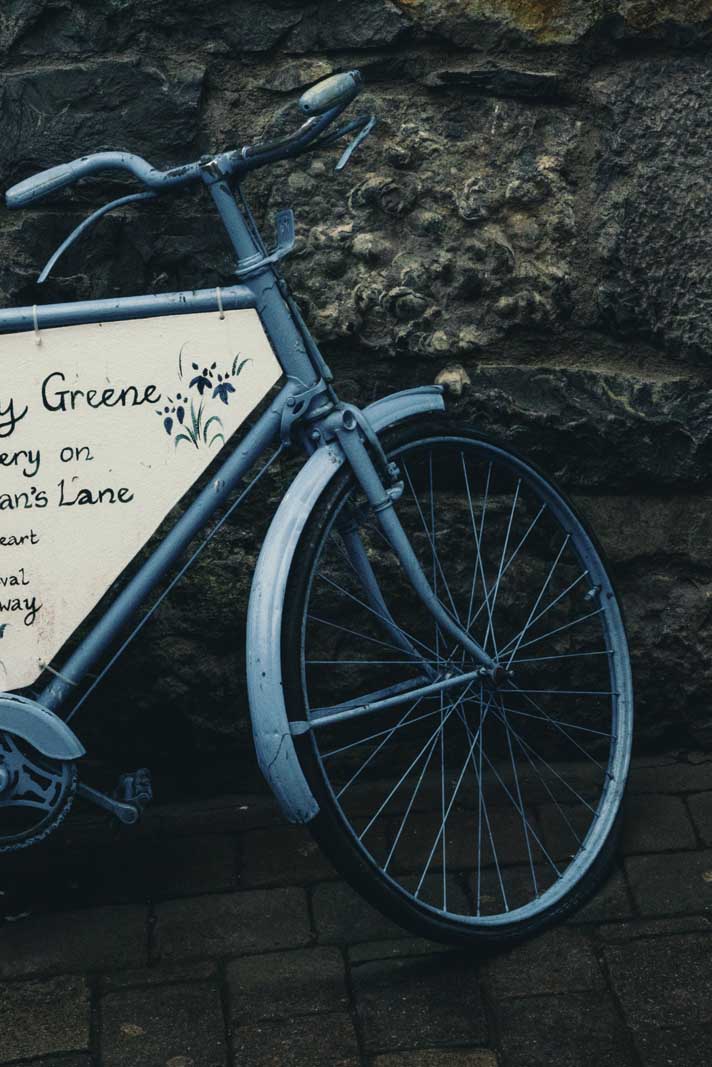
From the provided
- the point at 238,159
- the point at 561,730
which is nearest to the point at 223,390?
the point at 238,159

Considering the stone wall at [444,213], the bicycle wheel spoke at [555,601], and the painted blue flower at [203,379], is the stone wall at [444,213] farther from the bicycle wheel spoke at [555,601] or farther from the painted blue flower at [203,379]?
the painted blue flower at [203,379]

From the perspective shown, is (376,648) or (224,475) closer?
(224,475)

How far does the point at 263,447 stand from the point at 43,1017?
3.60 ft

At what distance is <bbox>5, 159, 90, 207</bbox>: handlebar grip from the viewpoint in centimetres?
243

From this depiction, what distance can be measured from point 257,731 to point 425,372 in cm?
101

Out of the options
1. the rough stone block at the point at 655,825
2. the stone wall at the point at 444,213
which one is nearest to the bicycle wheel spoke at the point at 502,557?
the stone wall at the point at 444,213

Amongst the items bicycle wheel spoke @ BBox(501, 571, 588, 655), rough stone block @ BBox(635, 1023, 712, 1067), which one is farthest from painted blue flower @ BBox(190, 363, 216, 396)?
rough stone block @ BBox(635, 1023, 712, 1067)

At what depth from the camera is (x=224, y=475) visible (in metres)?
2.52

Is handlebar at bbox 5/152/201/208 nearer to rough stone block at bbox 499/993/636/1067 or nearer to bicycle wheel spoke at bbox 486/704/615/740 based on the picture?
bicycle wheel spoke at bbox 486/704/615/740

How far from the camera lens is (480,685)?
2.78 m

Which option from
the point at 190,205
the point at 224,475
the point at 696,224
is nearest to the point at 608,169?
the point at 696,224

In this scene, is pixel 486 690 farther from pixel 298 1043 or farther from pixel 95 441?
pixel 95 441

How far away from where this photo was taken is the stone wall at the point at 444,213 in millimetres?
2848

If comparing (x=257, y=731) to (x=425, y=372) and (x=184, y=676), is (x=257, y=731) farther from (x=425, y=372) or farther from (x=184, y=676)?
(x=425, y=372)
